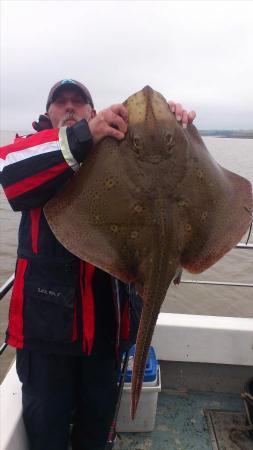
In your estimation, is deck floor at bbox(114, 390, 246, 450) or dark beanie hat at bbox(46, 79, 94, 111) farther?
deck floor at bbox(114, 390, 246, 450)

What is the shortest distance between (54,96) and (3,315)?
7891 millimetres

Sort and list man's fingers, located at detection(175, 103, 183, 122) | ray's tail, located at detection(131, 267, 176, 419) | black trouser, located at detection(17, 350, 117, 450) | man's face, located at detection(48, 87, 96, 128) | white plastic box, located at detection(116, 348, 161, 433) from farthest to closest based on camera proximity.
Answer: white plastic box, located at detection(116, 348, 161, 433) → man's face, located at detection(48, 87, 96, 128) → black trouser, located at detection(17, 350, 117, 450) → man's fingers, located at detection(175, 103, 183, 122) → ray's tail, located at detection(131, 267, 176, 419)

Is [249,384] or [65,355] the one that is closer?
[65,355]

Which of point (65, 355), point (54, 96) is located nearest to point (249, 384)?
point (65, 355)

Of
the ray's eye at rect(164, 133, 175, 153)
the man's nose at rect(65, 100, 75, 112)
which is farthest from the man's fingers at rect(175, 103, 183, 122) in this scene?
the man's nose at rect(65, 100, 75, 112)

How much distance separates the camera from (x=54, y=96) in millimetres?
2816

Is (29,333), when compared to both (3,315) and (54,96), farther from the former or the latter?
(3,315)

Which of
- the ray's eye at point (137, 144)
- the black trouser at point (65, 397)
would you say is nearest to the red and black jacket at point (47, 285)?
the black trouser at point (65, 397)

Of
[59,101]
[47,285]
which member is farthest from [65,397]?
[59,101]

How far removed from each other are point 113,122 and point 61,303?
44.9 inches

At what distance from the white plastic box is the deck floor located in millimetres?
101

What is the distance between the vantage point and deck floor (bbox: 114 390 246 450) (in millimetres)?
3656

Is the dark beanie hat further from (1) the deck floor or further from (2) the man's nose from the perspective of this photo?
(1) the deck floor

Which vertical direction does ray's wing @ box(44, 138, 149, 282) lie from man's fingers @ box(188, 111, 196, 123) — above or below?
below
